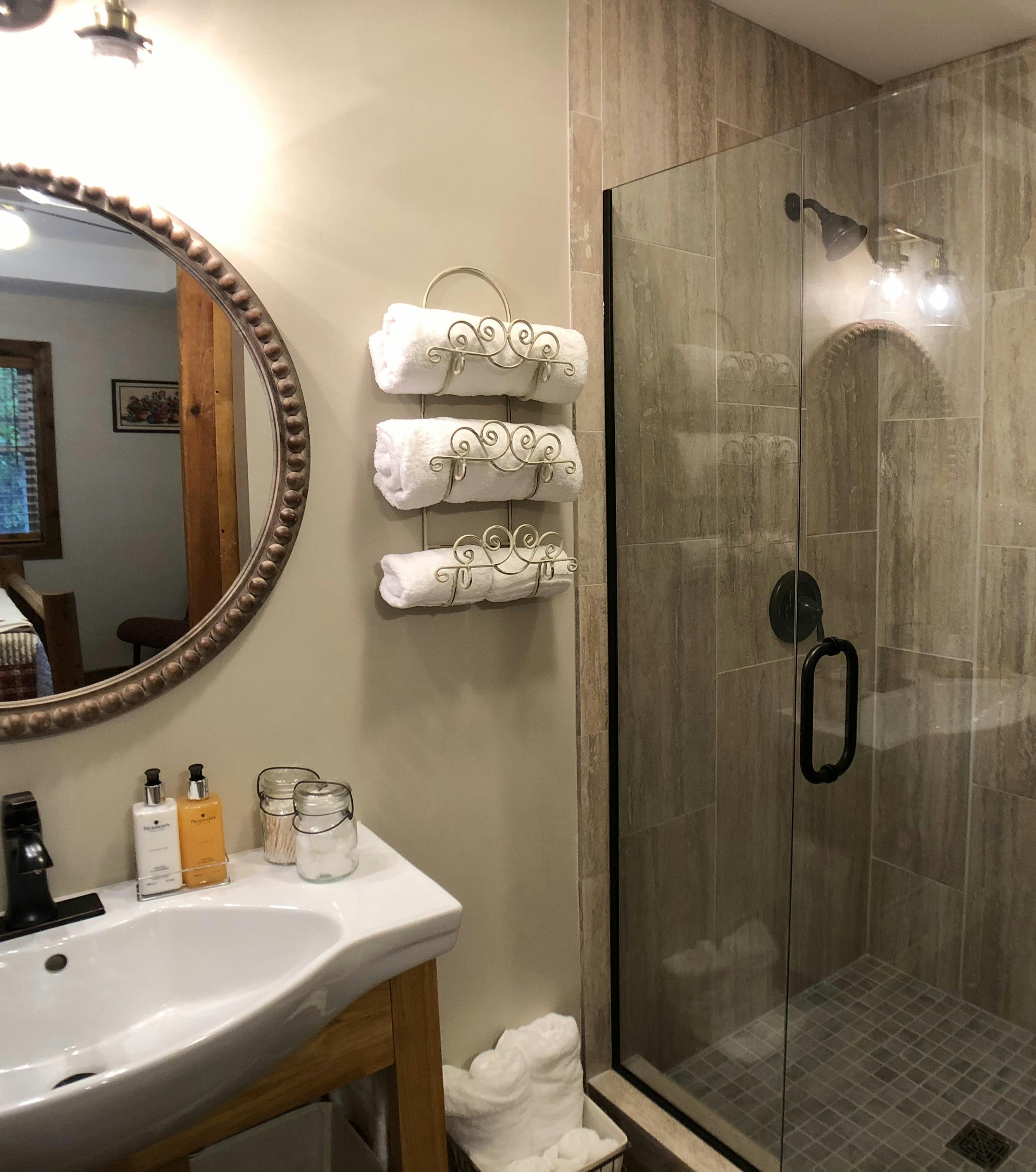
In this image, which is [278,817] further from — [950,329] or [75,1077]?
[950,329]

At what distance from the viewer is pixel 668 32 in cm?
191

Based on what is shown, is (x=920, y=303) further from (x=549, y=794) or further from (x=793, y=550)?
(x=549, y=794)

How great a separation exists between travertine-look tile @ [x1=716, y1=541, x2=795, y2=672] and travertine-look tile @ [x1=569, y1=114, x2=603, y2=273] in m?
0.64

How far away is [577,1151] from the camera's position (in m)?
1.69

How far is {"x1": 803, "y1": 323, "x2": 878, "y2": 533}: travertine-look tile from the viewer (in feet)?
5.32

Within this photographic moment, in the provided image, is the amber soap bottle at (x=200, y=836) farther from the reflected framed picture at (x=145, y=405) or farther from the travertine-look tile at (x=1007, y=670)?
the travertine-look tile at (x=1007, y=670)

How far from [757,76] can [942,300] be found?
0.91 m

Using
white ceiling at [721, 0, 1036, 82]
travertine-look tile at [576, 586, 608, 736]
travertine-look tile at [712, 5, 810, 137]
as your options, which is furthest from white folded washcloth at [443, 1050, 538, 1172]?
white ceiling at [721, 0, 1036, 82]

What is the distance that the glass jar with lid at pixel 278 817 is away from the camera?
1.41 m

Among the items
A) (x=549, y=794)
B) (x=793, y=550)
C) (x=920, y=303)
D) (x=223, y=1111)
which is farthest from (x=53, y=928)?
(x=920, y=303)

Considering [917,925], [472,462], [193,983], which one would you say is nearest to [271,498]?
[472,462]

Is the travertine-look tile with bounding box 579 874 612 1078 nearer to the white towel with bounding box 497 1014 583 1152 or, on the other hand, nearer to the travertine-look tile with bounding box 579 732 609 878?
the travertine-look tile with bounding box 579 732 609 878

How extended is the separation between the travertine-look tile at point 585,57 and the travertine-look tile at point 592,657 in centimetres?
95

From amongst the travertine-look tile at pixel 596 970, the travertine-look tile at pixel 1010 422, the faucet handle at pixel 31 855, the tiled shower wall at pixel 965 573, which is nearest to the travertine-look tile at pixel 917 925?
the tiled shower wall at pixel 965 573
